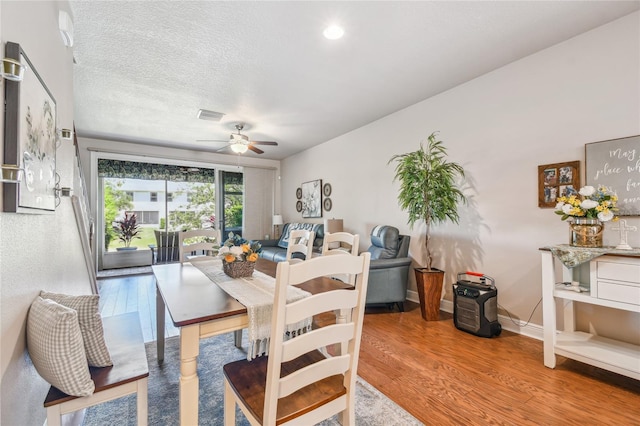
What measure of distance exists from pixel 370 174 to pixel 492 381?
3.12 m

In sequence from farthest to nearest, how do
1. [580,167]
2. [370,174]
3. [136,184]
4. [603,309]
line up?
1. [136,184]
2. [370,174]
3. [580,167]
4. [603,309]

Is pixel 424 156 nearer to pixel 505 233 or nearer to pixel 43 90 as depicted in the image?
pixel 505 233

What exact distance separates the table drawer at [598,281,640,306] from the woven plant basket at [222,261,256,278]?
95.3 inches

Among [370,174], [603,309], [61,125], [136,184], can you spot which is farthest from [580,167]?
[136,184]

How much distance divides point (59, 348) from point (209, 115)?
11.7 ft

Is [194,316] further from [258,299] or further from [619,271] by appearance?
[619,271]

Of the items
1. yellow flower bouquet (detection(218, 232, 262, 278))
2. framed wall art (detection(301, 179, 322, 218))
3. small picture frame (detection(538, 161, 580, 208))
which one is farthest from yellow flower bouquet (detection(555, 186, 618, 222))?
framed wall art (detection(301, 179, 322, 218))

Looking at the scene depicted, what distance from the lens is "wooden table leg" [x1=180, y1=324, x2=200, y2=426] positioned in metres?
1.14

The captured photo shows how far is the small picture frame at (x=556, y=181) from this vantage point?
7.82ft

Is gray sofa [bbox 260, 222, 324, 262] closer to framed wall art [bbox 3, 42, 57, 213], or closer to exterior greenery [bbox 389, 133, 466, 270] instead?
exterior greenery [bbox 389, 133, 466, 270]

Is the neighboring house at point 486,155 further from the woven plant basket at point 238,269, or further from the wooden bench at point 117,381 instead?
the woven plant basket at point 238,269

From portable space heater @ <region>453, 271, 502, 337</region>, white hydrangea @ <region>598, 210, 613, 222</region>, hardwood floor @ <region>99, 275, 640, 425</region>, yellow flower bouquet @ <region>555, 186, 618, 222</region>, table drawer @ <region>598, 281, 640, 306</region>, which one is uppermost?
yellow flower bouquet @ <region>555, 186, 618, 222</region>

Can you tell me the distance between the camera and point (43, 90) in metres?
1.30

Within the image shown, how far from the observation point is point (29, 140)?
109 centimetres
